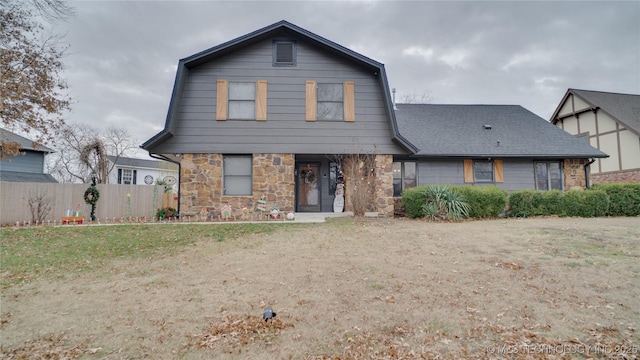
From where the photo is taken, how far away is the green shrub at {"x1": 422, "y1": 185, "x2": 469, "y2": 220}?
29.8ft

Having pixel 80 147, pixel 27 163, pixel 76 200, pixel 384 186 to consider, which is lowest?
pixel 76 200

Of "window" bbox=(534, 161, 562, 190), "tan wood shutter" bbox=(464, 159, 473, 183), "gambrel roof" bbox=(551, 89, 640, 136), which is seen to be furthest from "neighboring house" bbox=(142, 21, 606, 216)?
"gambrel roof" bbox=(551, 89, 640, 136)

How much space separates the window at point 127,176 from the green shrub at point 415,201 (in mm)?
25423

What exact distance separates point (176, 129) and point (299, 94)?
420 cm

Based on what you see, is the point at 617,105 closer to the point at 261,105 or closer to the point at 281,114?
the point at 281,114

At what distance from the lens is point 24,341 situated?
9.11 ft

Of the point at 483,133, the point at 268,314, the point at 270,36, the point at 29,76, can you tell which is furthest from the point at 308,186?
the point at 29,76

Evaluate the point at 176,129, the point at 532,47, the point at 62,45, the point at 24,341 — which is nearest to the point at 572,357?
the point at 24,341

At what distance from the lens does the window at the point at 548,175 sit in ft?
41.6

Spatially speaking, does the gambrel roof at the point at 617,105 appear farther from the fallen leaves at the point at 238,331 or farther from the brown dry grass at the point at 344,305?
the fallen leaves at the point at 238,331

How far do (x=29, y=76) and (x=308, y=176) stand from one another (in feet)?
30.1

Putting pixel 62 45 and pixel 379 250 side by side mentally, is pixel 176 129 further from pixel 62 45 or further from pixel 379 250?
pixel 379 250

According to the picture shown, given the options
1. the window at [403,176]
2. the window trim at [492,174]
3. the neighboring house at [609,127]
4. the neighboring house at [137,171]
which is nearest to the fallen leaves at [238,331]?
the window at [403,176]

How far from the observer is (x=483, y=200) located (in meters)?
9.48
